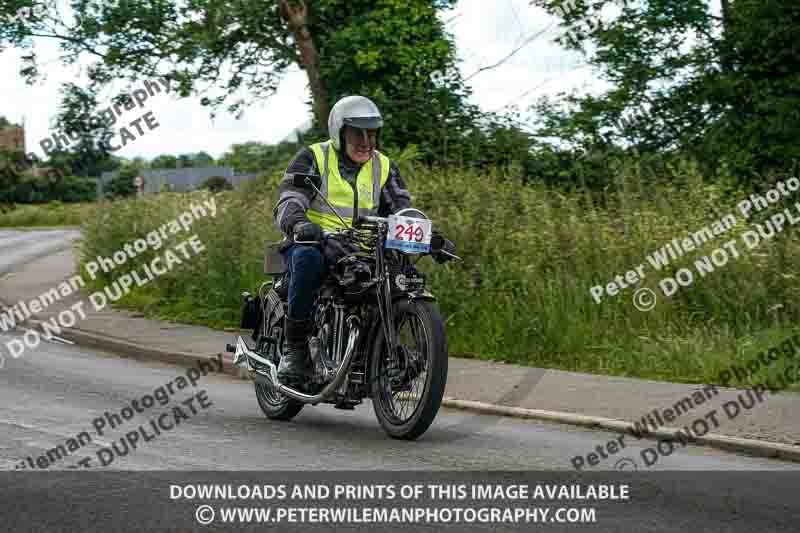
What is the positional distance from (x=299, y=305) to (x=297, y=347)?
1.06 feet

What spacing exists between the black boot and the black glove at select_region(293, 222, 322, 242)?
68 centimetres

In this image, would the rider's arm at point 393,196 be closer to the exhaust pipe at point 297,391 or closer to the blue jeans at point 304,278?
the blue jeans at point 304,278

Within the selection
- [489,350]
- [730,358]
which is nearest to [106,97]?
[489,350]

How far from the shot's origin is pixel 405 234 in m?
8.16

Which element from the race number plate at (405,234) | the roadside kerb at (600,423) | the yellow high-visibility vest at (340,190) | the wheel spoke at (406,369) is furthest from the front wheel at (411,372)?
the roadside kerb at (600,423)

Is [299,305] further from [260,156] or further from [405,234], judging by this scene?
[260,156]

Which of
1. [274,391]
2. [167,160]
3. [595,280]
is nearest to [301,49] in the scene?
[595,280]

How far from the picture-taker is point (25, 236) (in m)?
45.8

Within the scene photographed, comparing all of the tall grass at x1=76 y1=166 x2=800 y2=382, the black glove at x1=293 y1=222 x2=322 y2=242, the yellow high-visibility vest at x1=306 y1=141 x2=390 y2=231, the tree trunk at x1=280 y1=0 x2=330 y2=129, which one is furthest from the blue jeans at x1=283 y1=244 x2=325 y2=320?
the tree trunk at x1=280 y1=0 x2=330 y2=129

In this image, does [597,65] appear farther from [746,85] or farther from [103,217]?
[103,217]

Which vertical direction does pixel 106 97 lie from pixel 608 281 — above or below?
above

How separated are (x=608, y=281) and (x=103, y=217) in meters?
13.7

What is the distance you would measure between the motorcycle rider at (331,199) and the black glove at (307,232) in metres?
0.02

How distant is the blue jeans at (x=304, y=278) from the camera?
8602 millimetres
